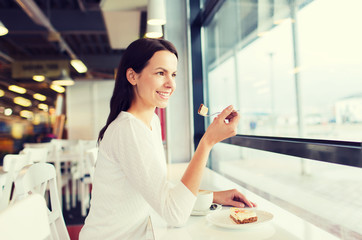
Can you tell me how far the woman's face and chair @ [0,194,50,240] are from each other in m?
0.56

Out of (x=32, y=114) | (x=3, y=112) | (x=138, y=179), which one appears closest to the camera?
(x=138, y=179)

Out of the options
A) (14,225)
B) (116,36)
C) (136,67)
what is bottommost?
(14,225)

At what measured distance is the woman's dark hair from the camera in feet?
3.84

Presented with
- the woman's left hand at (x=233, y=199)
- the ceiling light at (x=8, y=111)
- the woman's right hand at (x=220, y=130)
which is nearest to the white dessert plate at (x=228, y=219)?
the woman's left hand at (x=233, y=199)

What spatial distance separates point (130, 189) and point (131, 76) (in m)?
0.44

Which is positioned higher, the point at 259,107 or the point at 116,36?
the point at 116,36

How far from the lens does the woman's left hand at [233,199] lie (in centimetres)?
133

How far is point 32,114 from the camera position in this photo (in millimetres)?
13750

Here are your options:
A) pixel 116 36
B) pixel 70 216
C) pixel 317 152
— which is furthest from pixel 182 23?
pixel 116 36

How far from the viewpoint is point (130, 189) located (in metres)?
1.10

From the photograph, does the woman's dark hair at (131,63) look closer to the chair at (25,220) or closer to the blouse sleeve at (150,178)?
the blouse sleeve at (150,178)

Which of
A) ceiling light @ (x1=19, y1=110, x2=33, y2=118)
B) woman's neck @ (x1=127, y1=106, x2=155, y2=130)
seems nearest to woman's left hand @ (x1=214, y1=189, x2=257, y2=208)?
woman's neck @ (x1=127, y1=106, x2=155, y2=130)

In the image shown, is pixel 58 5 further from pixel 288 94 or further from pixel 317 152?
pixel 317 152

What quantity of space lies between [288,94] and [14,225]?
12.9ft
